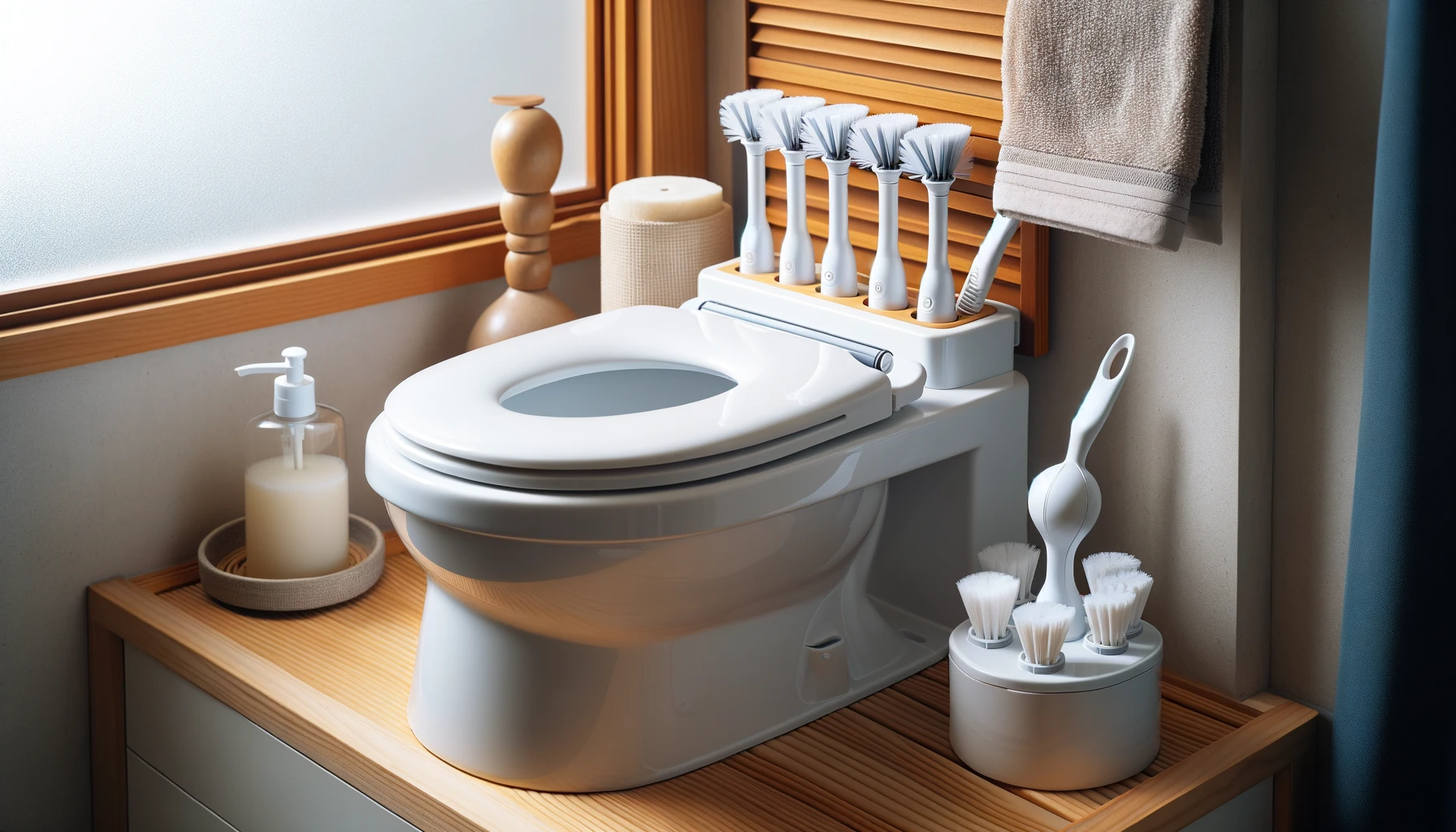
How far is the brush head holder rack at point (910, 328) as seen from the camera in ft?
4.46

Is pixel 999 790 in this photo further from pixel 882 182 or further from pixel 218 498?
pixel 218 498

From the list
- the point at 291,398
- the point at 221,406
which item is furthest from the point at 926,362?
the point at 221,406

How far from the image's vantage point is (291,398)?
1459 millimetres

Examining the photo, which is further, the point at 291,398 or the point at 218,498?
the point at 218,498

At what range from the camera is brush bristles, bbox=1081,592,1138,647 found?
1186 millimetres

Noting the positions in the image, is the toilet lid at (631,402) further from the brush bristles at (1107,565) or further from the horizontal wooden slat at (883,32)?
the horizontal wooden slat at (883,32)

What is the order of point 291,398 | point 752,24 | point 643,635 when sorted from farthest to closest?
point 752,24
point 291,398
point 643,635

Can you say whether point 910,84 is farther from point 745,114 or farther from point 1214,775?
point 1214,775

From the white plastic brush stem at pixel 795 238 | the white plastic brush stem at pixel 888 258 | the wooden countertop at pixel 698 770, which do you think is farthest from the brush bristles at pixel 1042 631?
the white plastic brush stem at pixel 795 238

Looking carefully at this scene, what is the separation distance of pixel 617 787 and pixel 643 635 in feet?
0.44

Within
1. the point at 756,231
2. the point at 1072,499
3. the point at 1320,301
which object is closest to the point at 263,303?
the point at 756,231

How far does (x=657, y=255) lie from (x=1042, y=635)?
0.65m

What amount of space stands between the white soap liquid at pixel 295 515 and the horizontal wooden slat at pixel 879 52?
682 mm

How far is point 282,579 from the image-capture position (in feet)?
4.94
